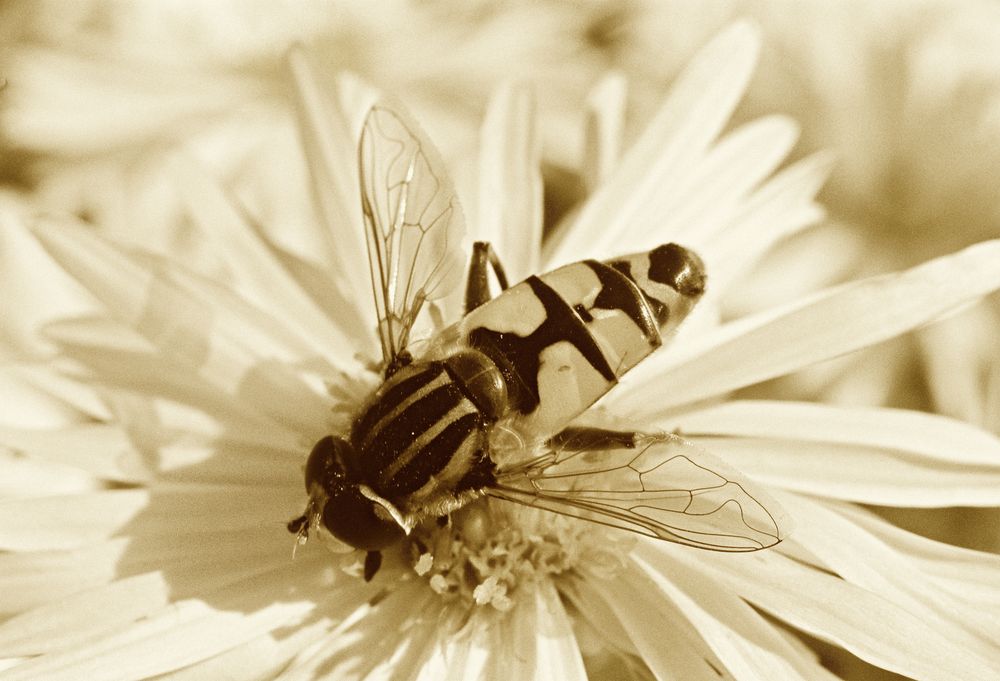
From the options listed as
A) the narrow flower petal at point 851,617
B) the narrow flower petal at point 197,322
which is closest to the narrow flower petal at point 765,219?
the narrow flower petal at point 851,617

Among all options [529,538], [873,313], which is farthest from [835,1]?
[529,538]

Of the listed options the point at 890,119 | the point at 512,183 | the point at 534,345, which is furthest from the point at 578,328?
the point at 890,119

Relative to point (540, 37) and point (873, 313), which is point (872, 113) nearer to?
point (540, 37)

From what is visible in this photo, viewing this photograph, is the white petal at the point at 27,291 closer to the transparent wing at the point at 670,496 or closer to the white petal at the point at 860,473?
the transparent wing at the point at 670,496

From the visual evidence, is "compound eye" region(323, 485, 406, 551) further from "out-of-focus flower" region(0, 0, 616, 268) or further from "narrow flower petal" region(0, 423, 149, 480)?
"out-of-focus flower" region(0, 0, 616, 268)

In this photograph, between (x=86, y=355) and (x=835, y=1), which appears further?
(x=835, y=1)

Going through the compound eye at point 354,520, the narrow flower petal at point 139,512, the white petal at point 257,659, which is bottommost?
the white petal at point 257,659
